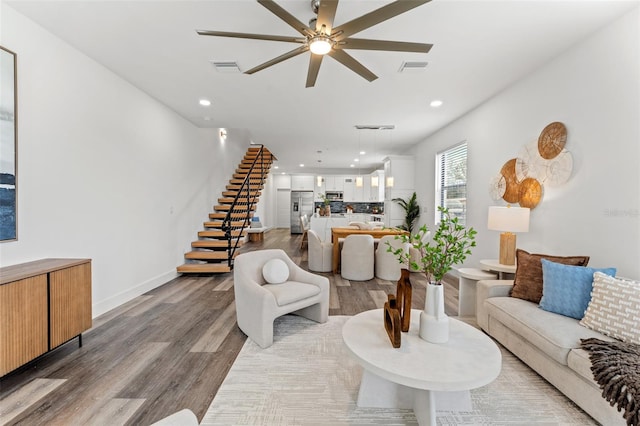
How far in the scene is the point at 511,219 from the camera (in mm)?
3088

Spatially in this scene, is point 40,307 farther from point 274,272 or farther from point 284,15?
point 284,15

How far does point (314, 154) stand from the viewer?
28.0 ft

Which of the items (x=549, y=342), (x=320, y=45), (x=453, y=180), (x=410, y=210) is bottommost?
(x=549, y=342)

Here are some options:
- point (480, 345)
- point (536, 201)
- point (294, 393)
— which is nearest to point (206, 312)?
point (294, 393)

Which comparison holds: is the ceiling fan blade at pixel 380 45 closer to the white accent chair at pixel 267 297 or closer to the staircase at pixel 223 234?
the white accent chair at pixel 267 297

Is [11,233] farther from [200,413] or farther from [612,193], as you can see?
[612,193]

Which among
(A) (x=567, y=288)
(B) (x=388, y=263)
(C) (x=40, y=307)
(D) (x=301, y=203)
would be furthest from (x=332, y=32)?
(D) (x=301, y=203)

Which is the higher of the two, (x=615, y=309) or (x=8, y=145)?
(x=8, y=145)

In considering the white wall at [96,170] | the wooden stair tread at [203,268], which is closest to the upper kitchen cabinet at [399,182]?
the wooden stair tread at [203,268]

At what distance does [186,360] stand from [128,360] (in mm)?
489

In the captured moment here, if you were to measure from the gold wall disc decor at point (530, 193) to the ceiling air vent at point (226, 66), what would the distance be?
367 centimetres

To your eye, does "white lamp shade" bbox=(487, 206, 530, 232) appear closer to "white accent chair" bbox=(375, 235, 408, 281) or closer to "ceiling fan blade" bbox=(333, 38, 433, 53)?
"white accent chair" bbox=(375, 235, 408, 281)

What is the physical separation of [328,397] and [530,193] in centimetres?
316

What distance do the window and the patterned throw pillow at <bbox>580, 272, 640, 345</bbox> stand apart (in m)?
2.86
